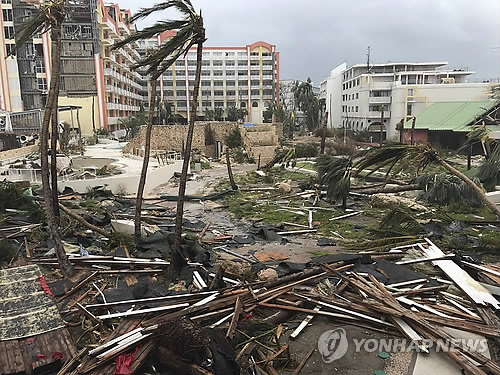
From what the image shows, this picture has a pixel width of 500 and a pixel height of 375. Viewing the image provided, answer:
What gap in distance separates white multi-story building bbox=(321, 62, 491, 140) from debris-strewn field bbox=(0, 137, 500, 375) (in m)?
41.0

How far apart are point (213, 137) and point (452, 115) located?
25.9 metres

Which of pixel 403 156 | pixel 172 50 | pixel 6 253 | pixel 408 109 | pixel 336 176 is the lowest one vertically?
pixel 6 253

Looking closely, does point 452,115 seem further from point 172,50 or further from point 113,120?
point 172,50

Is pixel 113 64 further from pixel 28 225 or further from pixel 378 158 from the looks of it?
pixel 378 158

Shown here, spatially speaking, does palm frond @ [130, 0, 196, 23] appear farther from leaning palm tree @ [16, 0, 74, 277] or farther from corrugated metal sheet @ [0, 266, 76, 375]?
corrugated metal sheet @ [0, 266, 76, 375]

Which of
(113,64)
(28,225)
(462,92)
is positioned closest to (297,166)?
(28,225)

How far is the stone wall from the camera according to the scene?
4334 cm

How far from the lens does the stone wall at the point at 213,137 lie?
43344 millimetres

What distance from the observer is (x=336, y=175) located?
677 inches

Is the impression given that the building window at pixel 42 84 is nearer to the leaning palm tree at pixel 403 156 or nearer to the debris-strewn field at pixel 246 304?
the debris-strewn field at pixel 246 304

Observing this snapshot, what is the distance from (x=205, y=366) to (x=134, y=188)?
56.8 feet

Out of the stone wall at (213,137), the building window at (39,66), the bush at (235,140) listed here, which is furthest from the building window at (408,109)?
the building window at (39,66)

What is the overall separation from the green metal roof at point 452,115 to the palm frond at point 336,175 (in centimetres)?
2801

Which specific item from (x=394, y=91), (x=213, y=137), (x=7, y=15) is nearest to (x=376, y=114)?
(x=394, y=91)
